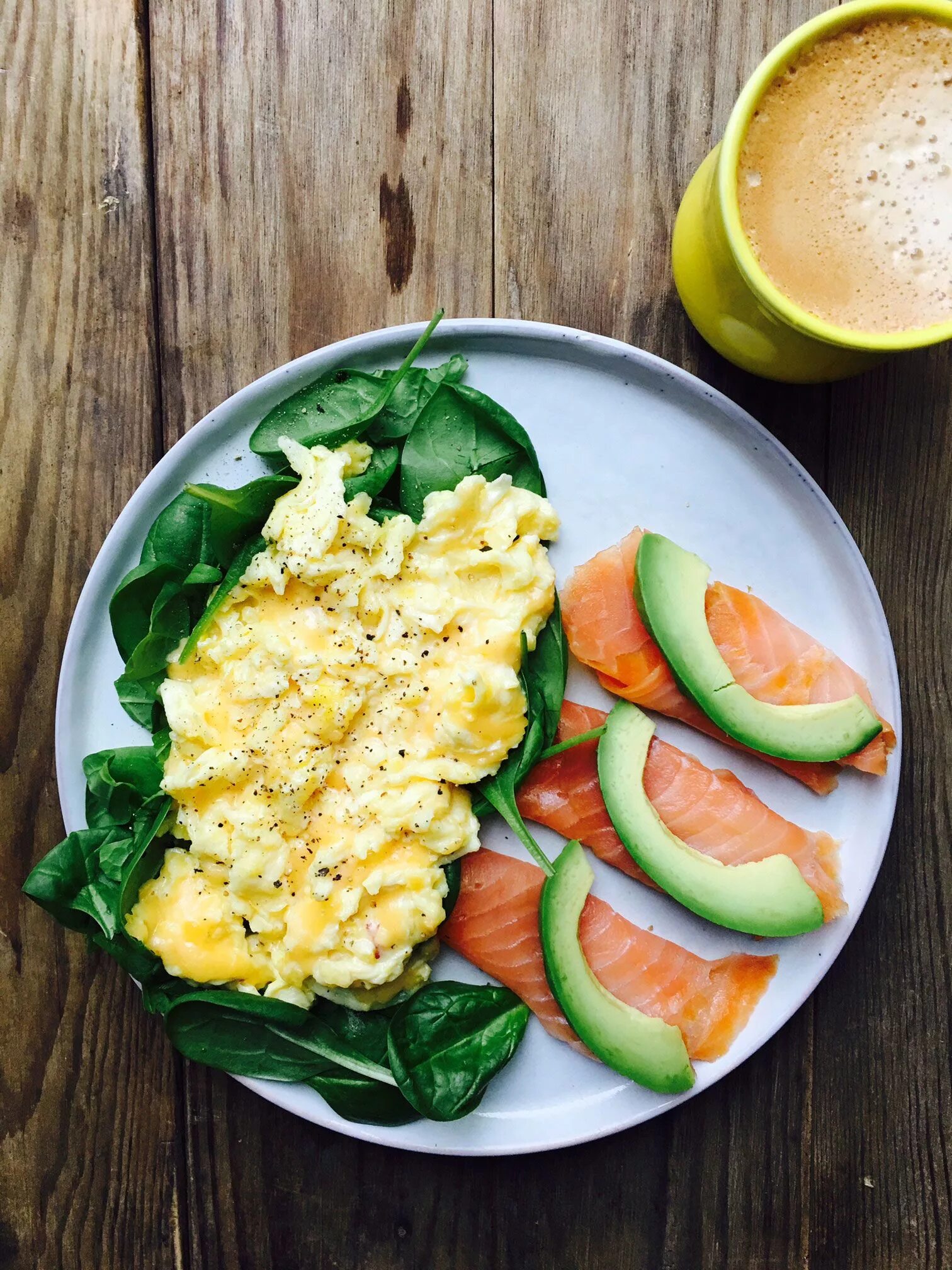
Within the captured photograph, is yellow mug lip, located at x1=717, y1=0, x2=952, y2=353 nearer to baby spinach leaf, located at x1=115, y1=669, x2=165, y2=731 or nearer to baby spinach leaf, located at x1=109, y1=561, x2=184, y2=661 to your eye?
baby spinach leaf, located at x1=109, y1=561, x2=184, y2=661

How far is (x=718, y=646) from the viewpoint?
1.50 metres

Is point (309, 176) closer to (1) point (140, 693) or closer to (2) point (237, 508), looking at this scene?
(2) point (237, 508)

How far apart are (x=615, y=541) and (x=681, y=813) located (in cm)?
47

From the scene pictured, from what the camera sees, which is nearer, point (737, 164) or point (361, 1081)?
point (737, 164)

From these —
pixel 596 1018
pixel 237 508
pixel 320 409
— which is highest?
pixel 320 409

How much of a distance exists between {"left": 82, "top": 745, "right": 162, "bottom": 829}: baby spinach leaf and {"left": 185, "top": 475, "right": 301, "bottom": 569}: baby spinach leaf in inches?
13.6

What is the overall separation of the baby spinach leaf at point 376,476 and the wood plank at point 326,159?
10.6 inches

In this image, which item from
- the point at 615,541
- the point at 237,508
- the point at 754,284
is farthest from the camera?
the point at 615,541

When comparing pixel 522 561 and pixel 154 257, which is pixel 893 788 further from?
pixel 154 257

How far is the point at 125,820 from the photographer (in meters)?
1.49

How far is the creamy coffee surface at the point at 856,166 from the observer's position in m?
1.21

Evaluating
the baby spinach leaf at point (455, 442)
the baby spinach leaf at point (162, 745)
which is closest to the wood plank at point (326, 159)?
the baby spinach leaf at point (455, 442)

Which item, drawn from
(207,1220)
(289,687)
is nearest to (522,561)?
(289,687)

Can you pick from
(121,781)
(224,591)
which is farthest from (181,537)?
A: (121,781)
